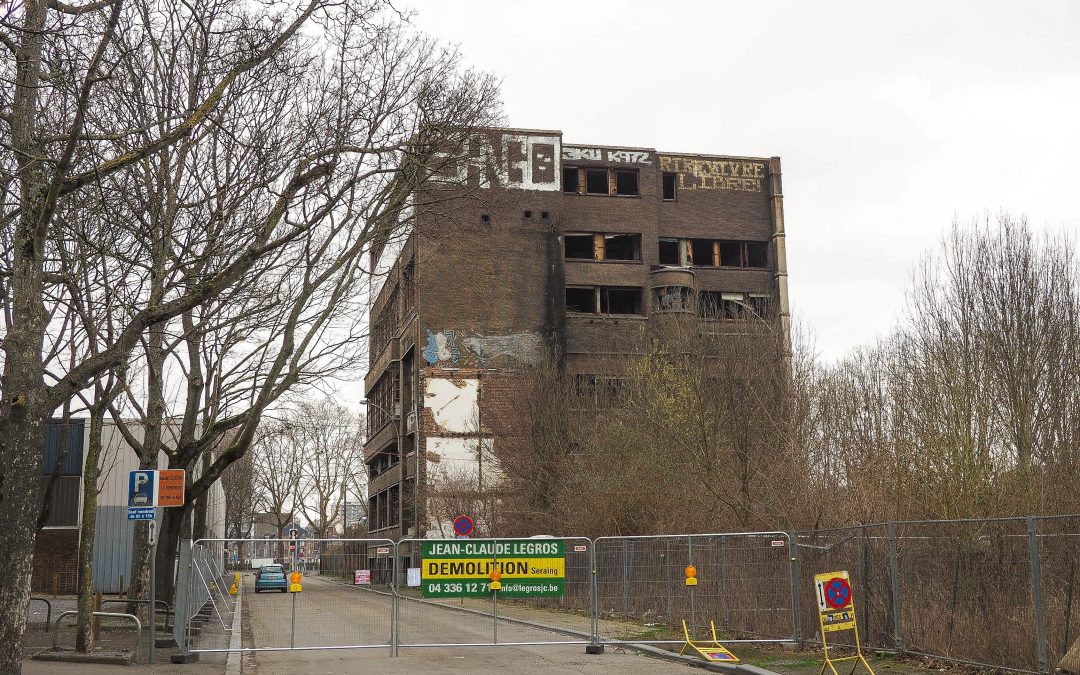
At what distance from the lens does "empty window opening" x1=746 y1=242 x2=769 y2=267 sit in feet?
212

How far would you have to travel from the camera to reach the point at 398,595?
1850cm

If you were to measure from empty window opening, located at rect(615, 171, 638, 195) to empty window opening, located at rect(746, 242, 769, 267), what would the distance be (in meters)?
8.06

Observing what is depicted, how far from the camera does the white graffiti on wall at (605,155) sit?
61.6m

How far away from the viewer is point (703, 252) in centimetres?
6462

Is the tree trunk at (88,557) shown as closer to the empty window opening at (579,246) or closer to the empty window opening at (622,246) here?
the empty window opening at (579,246)

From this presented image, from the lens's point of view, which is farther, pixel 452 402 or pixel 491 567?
pixel 452 402

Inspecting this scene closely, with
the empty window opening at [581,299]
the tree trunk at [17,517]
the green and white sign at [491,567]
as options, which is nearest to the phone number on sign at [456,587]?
the green and white sign at [491,567]

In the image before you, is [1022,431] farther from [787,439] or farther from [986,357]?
[787,439]

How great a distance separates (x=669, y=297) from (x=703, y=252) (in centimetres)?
881

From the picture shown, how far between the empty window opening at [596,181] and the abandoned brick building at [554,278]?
0.08 metres

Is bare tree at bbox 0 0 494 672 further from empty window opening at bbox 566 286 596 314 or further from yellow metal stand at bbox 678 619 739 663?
empty window opening at bbox 566 286 596 314

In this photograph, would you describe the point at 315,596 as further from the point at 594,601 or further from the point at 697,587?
the point at 697,587

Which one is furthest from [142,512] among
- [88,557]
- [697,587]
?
[697,587]

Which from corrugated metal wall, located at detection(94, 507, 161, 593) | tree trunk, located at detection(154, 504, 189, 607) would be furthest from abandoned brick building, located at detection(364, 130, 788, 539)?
tree trunk, located at detection(154, 504, 189, 607)
